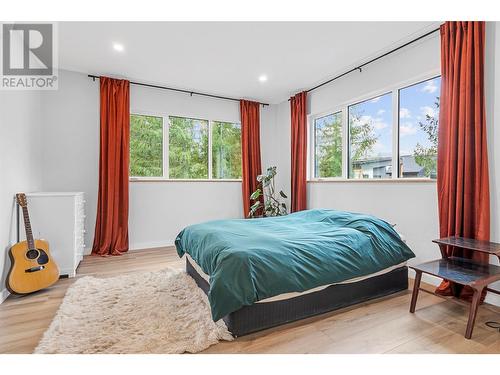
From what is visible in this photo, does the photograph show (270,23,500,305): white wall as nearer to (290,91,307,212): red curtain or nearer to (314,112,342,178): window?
(314,112,342,178): window

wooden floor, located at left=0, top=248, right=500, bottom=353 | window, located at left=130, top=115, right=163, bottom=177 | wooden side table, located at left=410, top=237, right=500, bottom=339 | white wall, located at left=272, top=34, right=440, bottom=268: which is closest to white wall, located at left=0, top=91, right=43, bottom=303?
wooden floor, located at left=0, top=248, right=500, bottom=353

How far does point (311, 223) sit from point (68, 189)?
3.30 m

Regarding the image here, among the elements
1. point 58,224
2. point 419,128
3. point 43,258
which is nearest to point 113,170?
point 58,224

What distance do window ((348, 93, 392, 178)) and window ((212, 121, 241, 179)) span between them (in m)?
2.02

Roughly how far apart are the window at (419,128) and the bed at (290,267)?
3.01 ft

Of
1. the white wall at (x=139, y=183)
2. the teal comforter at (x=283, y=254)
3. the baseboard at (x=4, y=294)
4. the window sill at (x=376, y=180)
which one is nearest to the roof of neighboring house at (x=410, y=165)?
the window sill at (x=376, y=180)

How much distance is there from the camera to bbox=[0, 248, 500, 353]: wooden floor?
1623 mm

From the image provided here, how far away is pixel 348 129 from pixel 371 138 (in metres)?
0.42
